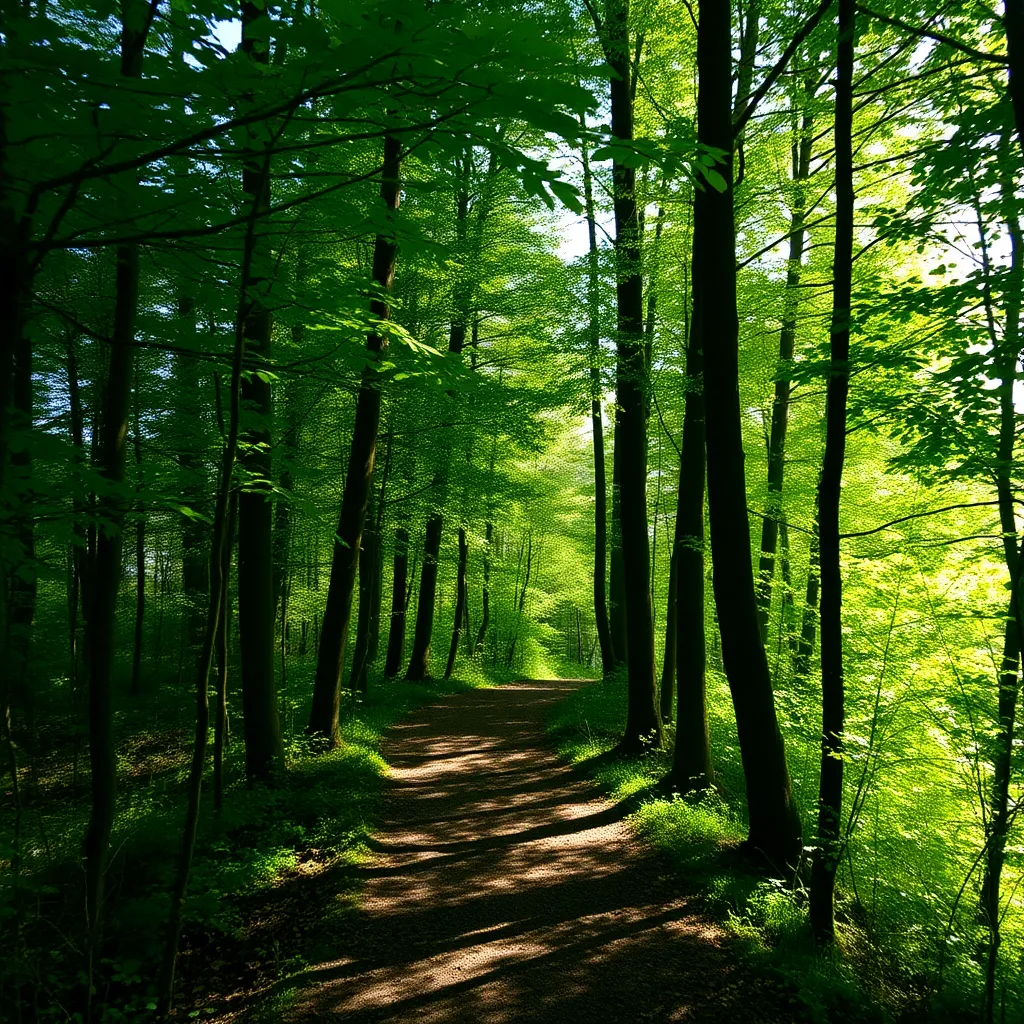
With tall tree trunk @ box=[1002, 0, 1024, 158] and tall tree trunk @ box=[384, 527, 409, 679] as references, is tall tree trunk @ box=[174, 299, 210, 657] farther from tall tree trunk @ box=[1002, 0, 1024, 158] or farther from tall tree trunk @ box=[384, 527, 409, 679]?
tall tree trunk @ box=[1002, 0, 1024, 158]

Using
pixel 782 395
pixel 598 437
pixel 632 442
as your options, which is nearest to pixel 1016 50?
pixel 632 442

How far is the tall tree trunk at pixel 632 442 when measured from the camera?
8.33 m

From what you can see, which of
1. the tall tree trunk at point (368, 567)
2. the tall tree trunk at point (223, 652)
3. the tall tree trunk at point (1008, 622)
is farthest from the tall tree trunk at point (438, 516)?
the tall tree trunk at point (1008, 622)

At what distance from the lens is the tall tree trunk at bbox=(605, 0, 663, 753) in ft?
27.3

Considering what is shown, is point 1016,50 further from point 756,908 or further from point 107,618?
point 107,618

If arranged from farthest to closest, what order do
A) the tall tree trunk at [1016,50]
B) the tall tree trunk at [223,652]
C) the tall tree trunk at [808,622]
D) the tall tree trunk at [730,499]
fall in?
the tall tree trunk at [808,622], the tall tree trunk at [730,499], the tall tree trunk at [1016,50], the tall tree trunk at [223,652]

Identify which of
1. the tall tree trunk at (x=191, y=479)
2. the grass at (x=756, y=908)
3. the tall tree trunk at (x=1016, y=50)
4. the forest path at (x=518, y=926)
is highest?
the tall tree trunk at (x=1016, y=50)

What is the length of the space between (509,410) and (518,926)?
7941 mm

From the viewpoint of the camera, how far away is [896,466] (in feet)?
19.1

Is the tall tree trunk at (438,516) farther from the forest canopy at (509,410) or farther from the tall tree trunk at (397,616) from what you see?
the tall tree trunk at (397,616)

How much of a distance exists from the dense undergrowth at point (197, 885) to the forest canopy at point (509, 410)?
5cm

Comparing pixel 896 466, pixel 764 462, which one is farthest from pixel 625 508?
pixel 764 462

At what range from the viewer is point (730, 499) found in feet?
17.7

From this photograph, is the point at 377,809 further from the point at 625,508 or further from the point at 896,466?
the point at 896,466
